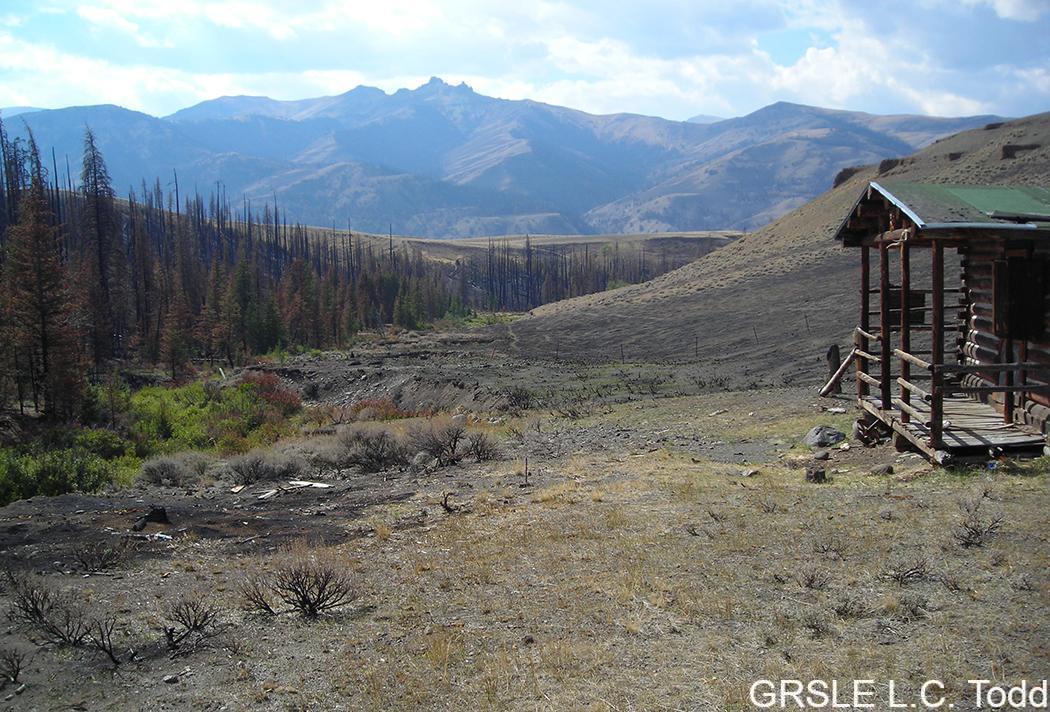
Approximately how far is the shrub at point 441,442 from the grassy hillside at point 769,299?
1625 cm

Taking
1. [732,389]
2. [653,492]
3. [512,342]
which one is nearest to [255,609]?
[653,492]

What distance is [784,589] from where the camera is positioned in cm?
782

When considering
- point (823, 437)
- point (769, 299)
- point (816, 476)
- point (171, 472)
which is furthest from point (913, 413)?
point (769, 299)

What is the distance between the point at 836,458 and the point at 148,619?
37.3 feet

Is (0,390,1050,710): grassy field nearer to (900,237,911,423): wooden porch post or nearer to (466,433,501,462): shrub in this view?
(900,237,911,423): wooden porch post

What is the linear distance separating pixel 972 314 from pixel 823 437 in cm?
393

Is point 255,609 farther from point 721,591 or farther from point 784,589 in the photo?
point 784,589

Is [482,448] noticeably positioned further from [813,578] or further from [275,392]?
[275,392]

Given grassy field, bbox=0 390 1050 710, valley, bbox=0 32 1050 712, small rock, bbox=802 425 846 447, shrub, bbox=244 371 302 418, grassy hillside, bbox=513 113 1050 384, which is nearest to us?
grassy field, bbox=0 390 1050 710

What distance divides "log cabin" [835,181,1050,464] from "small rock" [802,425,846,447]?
0.68m

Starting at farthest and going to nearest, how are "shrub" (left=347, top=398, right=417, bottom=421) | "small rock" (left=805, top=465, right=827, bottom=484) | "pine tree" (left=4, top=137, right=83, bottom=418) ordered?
"pine tree" (left=4, top=137, right=83, bottom=418) < "shrub" (left=347, top=398, right=417, bottom=421) < "small rock" (left=805, top=465, right=827, bottom=484)

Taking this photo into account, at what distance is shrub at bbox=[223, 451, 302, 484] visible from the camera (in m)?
18.3

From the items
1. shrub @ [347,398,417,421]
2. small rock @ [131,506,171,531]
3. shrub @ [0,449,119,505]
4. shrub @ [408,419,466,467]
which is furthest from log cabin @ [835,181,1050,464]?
shrub @ [347,398,417,421]

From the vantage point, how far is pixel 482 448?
1864cm
